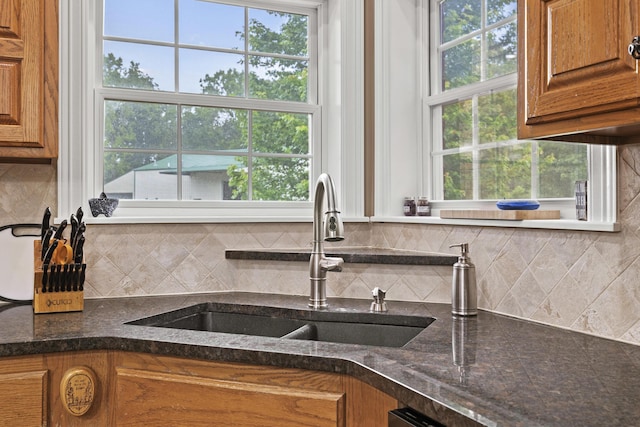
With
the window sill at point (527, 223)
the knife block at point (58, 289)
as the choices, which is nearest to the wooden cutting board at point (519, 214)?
the window sill at point (527, 223)

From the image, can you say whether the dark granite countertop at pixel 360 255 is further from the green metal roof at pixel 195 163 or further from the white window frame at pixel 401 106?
the green metal roof at pixel 195 163

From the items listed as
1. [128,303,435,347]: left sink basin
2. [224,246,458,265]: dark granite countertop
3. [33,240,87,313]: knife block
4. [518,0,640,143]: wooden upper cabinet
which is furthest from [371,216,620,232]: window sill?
[33,240,87,313]: knife block

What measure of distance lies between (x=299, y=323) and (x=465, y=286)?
1.91 ft

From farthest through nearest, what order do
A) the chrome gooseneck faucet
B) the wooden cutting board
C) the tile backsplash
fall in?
the chrome gooseneck faucet
the wooden cutting board
the tile backsplash

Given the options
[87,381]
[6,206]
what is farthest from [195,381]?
[6,206]

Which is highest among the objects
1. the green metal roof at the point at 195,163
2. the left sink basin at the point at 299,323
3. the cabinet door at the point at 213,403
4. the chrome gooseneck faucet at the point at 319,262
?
the green metal roof at the point at 195,163

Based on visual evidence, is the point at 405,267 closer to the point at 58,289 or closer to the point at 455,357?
the point at 455,357

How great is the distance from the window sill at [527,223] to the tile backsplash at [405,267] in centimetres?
2

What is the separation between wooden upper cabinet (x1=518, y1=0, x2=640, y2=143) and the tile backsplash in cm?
34

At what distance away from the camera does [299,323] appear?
2.00 metres

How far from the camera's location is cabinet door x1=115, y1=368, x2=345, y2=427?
4.56ft

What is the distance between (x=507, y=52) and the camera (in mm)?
2074

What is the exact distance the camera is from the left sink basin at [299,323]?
188 cm

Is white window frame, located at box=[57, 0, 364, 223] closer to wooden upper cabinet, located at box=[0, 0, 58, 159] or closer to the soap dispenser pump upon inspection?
wooden upper cabinet, located at box=[0, 0, 58, 159]
